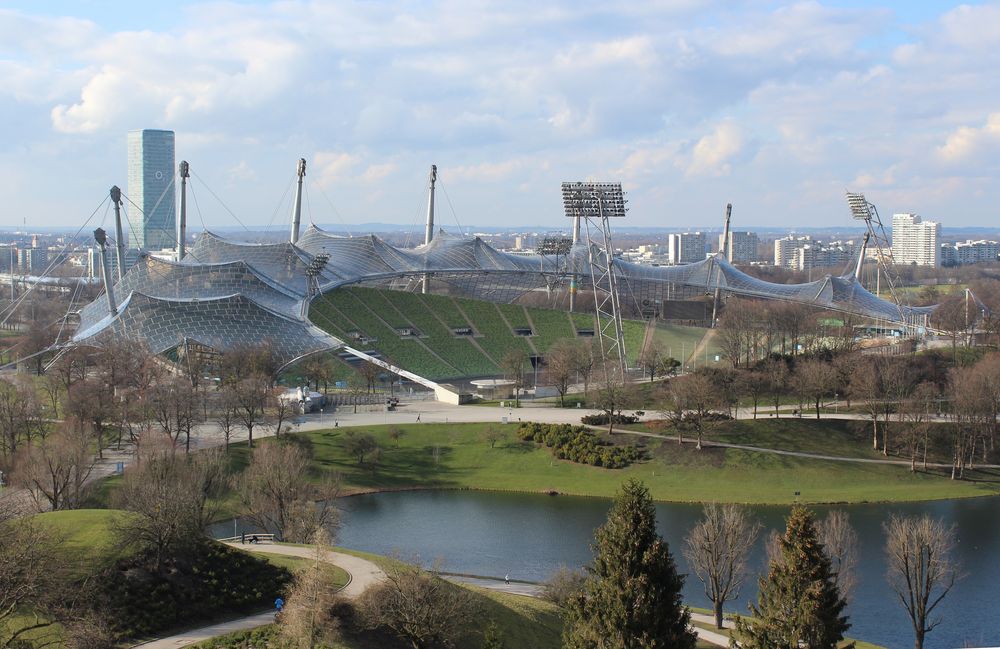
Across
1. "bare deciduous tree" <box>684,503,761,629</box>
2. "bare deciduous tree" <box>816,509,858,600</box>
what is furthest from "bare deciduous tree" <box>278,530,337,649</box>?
"bare deciduous tree" <box>816,509,858,600</box>

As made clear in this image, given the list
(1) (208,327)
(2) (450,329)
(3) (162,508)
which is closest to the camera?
(3) (162,508)

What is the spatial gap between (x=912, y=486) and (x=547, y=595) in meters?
24.4

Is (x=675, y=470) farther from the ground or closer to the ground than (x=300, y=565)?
closer to the ground

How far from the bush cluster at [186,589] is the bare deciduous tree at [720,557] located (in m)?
11.9

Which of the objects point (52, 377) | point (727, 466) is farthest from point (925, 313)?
point (52, 377)

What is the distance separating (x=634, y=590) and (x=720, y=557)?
11.2 metres

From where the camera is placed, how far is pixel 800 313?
251ft

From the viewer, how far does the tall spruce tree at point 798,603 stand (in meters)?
23.0

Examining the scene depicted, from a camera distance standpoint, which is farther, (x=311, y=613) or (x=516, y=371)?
(x=516, y=371)

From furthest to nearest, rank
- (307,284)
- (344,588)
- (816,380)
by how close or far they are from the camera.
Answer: (307,284)
(816,380)
(344,588)

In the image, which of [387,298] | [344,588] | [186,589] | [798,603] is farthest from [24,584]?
[387,298]

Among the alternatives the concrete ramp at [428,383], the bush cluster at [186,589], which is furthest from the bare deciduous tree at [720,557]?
the concrete ramp at [428,383]

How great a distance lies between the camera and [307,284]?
3142 inches

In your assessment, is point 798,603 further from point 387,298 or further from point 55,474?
point 387,298
